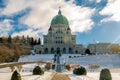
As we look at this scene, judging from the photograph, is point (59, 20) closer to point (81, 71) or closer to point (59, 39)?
point (59, 39)

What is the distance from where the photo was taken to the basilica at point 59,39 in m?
104

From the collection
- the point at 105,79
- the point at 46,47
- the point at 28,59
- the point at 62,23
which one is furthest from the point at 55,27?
the point at 105,79

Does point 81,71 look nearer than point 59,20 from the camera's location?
Yes

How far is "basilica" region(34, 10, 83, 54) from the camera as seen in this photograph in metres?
104

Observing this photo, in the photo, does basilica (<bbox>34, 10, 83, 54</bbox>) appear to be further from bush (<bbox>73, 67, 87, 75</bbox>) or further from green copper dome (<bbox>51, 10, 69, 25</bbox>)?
bush (<bbox>73, 67, 87, 75</bbox>)

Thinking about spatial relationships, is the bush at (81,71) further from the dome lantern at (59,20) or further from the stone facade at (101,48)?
the dome lantern at (59,20)

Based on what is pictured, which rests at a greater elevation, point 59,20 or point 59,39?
point 59,20

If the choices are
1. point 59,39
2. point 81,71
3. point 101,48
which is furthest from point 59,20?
point 81,71

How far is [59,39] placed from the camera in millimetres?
111188

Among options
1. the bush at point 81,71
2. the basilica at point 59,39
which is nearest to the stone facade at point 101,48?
the basilica at point 59,39

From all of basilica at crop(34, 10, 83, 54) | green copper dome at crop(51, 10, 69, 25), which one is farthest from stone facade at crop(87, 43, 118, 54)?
green copper dome at crop(51, 10, 69, 25)

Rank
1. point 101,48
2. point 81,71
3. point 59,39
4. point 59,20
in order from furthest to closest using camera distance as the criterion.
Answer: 1. point 59,20
2. point 59,39
3. point 101,48
4. point 81,71

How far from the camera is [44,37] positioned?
116188mm

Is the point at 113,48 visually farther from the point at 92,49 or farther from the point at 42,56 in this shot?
the point at 42,56
